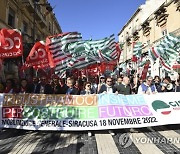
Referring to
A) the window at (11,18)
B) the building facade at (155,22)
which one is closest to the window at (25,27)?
the window at (11,18)

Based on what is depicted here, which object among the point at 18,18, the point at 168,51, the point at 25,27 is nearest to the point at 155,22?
the point at 25,27

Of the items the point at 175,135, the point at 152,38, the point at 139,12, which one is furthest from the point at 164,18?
the point at 175,135

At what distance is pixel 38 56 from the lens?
9352mm

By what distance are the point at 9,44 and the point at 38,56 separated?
1414mm

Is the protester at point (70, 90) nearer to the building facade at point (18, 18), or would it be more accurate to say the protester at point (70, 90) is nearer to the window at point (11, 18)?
the building facade at point (18, 18)

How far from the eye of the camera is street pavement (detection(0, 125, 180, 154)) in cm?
560

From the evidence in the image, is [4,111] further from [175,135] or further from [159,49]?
[159,49]

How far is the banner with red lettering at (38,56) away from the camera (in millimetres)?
9320

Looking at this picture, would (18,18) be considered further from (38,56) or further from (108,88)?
(108,88)

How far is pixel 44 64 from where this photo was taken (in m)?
9.41

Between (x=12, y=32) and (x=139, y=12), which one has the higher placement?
(x=139, y=12)

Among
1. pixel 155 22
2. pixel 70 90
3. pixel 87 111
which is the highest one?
pixel 155 22

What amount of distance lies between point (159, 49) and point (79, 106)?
4.97m

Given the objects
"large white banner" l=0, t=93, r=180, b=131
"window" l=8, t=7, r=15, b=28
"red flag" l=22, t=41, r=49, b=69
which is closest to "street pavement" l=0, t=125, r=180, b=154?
"large white banner" l=0, t=93, r=180, b=131
